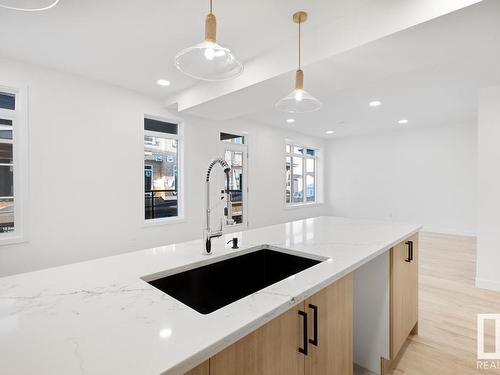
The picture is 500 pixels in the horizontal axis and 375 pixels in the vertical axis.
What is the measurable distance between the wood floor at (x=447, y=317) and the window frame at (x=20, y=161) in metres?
4.10

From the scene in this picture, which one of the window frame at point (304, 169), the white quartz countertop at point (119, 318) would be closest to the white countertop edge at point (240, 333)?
the white quartz countertop at point (119, 318)

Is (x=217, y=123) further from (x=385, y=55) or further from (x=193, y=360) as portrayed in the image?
(x=193, y=360)

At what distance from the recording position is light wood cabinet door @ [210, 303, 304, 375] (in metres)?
0.75

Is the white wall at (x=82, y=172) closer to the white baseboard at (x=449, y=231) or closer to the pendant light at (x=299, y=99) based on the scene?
the pendant light at (x=299, y=99)

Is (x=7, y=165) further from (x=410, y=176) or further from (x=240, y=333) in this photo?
(x=410, y=176)

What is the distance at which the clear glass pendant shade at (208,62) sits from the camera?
4.48ft

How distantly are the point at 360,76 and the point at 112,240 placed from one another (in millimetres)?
3899

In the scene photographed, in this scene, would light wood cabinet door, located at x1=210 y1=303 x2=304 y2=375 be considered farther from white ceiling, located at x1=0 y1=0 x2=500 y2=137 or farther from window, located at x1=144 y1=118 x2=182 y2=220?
window, located at x1=144 y1=118 x2=182 y2=220

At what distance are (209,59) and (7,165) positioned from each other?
320cm

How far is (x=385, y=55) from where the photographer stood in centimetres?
229

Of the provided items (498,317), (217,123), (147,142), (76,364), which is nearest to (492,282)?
(498,317)

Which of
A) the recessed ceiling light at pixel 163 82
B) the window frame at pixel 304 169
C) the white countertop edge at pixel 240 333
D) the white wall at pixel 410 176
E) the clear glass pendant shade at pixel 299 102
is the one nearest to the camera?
→ the white countertop edge at pixel 240 333

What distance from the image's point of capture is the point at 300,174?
786 centimetres

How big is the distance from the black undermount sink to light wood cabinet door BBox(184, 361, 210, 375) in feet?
1.92
